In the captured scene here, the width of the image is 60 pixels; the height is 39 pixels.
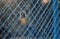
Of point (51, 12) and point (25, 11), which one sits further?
point (51, 12)

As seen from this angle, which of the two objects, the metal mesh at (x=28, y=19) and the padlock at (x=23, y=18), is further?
the padlock at (x=23, y=18)

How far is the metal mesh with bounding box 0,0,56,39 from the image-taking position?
73.5 inches

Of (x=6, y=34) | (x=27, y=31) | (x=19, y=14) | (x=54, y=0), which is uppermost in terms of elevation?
(x=54, y=0)

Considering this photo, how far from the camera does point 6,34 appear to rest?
1.84 meters

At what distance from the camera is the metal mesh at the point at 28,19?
6.12 ft

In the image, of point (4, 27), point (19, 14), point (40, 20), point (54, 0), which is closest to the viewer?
point (4, 27)

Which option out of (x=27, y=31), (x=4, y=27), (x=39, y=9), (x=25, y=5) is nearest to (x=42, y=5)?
(x=39, y=9)

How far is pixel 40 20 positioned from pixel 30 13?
149mm

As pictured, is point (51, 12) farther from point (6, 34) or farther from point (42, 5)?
point (6, 34)

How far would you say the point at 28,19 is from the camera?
2.05m

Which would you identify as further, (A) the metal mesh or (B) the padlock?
(B) the padlock

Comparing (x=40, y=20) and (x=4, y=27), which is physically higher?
(x=40, y=20)

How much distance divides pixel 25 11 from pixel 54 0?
46 cm

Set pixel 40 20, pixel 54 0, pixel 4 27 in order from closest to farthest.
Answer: pixel 4 27, pixel 40 20, pixel 54 0
